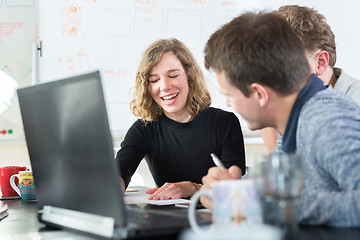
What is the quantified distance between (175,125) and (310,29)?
77 centimetres

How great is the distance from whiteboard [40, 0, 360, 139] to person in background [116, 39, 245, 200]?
0.70 metres

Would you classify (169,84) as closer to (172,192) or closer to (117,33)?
(172,192)

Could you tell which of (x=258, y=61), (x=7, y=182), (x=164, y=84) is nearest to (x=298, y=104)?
Answer: (x=258, y=61)

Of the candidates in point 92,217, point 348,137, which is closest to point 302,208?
point 348,137

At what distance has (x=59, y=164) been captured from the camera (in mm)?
943

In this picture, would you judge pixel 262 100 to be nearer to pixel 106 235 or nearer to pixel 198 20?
pixel 106 235

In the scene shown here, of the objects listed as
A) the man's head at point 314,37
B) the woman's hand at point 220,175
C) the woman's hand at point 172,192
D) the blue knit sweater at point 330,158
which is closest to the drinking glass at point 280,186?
the blue knit sweater at point 330,158

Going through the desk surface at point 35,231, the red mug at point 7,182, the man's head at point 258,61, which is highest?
the man's head at point 258,61

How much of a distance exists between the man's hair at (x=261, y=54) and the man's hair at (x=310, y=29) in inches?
25.0

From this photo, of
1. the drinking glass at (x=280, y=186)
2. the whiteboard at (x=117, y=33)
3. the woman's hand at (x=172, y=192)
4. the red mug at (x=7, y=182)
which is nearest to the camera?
the drinking glass at (x=280, y=186)

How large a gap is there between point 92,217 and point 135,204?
1.37 ft

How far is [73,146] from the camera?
86 centimetres

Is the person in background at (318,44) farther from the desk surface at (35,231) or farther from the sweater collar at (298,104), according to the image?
the desk surface at (35,231)

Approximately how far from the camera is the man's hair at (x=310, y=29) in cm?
164
